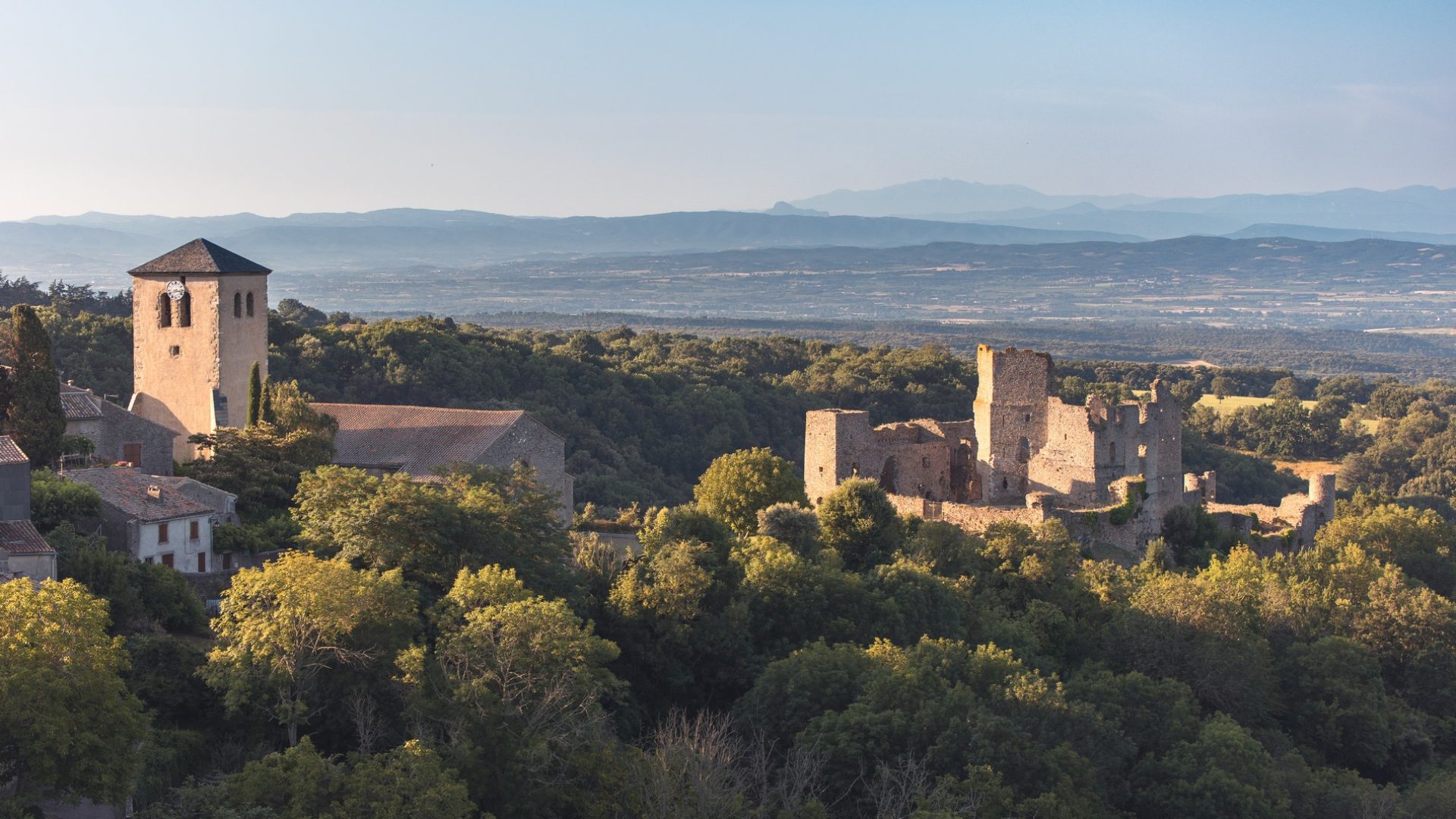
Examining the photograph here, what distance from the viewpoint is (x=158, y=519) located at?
1099 inches

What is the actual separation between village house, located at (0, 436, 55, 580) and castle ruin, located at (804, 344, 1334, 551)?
17.8m

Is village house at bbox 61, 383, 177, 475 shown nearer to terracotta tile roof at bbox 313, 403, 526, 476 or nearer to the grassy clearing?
terracotta tile roof at bbox 313, 403, 526, 476

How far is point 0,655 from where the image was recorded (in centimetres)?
1891

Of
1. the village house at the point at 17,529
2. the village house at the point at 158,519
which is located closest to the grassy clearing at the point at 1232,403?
the village house at the point at 158,519

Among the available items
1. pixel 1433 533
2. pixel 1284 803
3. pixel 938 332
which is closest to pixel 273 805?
pixel 1284 803

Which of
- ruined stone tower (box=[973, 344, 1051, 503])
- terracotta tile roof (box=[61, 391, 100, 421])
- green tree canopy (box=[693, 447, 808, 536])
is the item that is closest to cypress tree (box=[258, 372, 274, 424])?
terracotta tile roof (box=[61, 391, 100, 421])

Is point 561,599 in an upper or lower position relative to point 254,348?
lower

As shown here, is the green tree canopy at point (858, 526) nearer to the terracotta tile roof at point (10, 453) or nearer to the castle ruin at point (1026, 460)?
the castle ruin at point (1026, 460)

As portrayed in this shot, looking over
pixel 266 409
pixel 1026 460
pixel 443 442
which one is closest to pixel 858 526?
pixel 1026 460

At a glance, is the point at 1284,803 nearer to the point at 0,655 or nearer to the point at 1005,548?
the point at 1005,548

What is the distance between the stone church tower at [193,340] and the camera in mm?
36844

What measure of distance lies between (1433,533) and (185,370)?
30.5 m

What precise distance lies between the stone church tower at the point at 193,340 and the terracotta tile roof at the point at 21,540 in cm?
1165

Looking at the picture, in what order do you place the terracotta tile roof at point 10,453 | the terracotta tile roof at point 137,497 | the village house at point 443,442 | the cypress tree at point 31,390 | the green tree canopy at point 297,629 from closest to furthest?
the green tree canopy at point 297,629, the terracotta tile roof at point 10,453, the terracotta tile roof at point 137,497, the cypress tree at point 31,390, the village house at point 443,442
